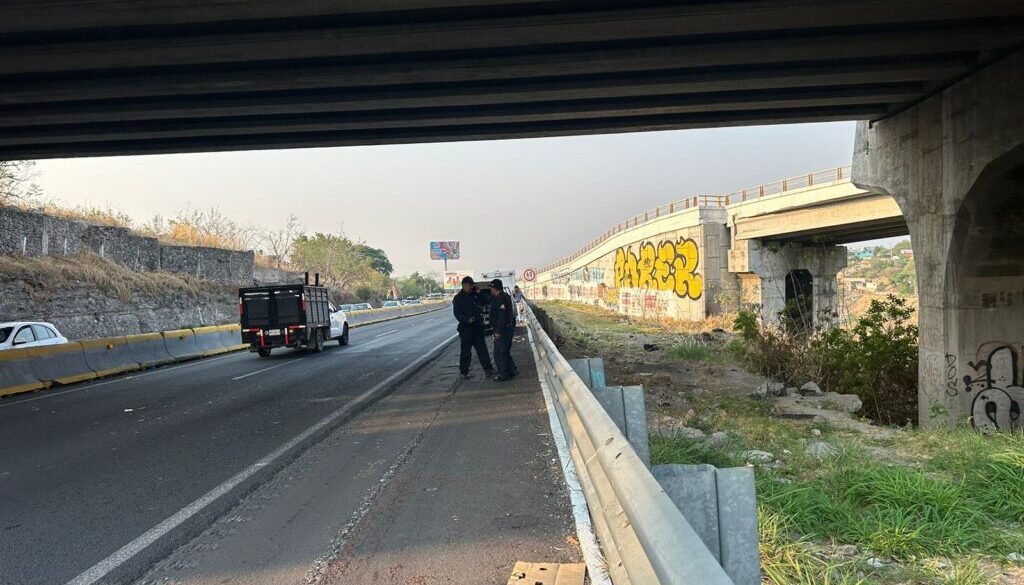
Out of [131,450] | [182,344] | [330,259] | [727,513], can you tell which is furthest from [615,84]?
[330,259]

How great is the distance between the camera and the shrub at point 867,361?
13445 millimetres

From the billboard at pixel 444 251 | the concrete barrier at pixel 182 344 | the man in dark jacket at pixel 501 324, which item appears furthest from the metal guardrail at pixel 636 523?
Answer: the billboard at pixel 444 251

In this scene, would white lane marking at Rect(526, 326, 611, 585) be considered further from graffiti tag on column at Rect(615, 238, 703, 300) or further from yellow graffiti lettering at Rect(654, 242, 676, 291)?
yellow graffiti lettering at Rect(654, 242, 676, 291)

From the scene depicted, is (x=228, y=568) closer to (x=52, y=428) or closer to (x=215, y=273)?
(x=52, y=428)

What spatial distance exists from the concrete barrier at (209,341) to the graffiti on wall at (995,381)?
752 inches

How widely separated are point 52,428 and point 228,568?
630 centimetres

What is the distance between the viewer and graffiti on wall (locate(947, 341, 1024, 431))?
1080cm

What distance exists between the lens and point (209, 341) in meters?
20.1

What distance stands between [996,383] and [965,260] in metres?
2.17

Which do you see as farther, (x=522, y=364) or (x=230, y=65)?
(x=522, y=364)

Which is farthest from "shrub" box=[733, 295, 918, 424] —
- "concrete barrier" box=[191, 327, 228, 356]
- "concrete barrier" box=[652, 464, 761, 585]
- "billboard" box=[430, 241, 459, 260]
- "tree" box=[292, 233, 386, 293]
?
"billboard" box=[430, 241, 459, 260]

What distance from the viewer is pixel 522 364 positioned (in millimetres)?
14781

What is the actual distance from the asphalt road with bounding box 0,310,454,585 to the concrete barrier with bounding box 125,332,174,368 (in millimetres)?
1727

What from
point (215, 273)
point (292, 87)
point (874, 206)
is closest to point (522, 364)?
point (292, 87)
